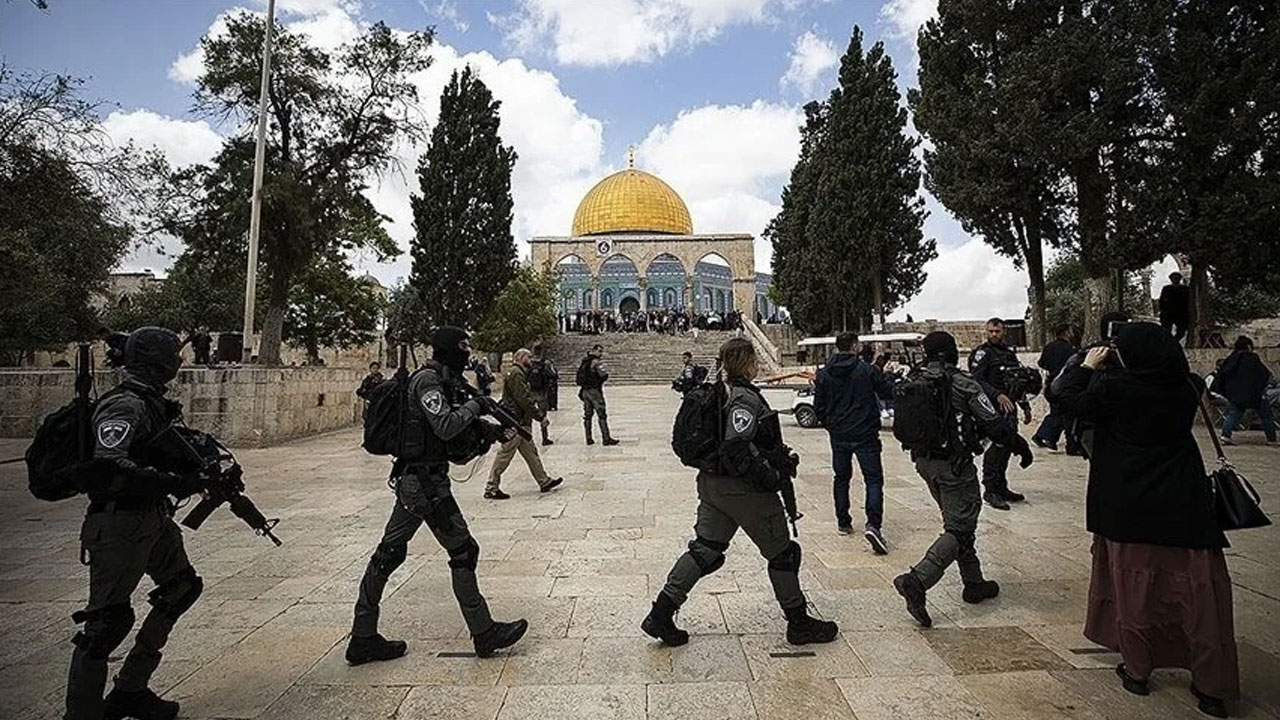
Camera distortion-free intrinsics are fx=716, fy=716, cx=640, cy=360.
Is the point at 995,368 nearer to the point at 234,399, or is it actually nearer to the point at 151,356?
the point at 151,356

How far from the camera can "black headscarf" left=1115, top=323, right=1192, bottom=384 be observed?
3.23 meters

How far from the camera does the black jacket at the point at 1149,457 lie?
3113 millimetres

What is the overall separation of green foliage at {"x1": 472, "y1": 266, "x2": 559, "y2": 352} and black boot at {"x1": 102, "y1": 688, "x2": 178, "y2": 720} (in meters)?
27.6

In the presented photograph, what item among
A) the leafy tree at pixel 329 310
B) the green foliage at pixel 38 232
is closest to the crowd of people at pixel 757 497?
the green foliage at pixel 38 232

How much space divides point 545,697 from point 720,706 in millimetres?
799

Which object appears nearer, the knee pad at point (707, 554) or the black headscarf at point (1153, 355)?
the black headscarf at point (1153, 355)

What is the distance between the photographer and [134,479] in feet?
9.57

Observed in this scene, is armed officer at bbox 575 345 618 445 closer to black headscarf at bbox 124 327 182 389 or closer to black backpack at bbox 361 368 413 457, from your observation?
black backpack at bbox 361 368 413 457

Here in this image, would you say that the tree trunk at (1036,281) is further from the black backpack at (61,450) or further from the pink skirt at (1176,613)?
the black backpack at (61,450)

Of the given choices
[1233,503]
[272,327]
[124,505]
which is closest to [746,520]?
[1233,503]

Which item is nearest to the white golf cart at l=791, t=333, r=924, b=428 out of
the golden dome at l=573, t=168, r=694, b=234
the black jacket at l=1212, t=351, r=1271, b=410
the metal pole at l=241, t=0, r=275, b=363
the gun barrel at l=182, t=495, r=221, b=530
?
the black jacket at l=1212, t=351, r=1271, b=410

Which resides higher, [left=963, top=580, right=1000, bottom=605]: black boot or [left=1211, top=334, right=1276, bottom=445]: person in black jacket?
[left=1211, top=334, right=1276, bottom=445]: person in black jacket

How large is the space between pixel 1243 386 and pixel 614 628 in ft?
40.2

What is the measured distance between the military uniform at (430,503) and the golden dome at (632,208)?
54.2 metres
